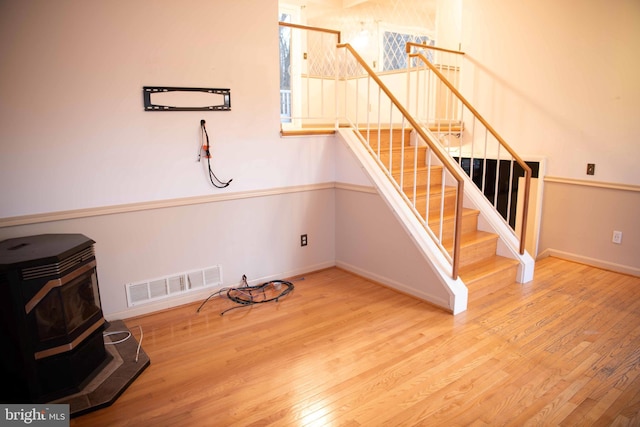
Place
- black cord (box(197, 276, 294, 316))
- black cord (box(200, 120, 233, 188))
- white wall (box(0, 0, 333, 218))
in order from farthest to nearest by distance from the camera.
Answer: black cord (box(197, 276, 294, 316)), black cord (box(200, 120, 233, 188)), white wall (box(0, 0, 333, 218))

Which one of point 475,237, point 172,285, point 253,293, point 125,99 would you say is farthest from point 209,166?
point 475,237

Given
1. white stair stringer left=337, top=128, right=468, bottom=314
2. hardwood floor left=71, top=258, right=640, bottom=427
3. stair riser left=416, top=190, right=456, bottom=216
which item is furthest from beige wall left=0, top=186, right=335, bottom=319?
stair riser left=416, top=190, right=456, bottom=216

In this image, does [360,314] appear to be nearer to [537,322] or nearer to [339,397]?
[339,397]

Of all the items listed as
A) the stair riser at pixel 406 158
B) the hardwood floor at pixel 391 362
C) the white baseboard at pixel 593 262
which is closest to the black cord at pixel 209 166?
the hardwood floor at pixel 391 362

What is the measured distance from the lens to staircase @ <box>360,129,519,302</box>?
342 cm

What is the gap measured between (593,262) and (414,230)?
2.04 m

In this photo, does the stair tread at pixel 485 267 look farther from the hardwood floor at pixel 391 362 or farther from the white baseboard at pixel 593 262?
the white baseboard at pixel 593 262

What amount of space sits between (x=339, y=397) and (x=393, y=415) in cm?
29

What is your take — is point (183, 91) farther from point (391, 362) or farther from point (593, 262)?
point (593, 262)

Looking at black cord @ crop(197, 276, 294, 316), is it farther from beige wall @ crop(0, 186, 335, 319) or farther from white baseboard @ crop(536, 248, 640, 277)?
white baseboard @ crop(536, 248, 640, 277)

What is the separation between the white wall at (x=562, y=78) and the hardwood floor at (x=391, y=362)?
4.15ft

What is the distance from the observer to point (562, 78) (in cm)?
403

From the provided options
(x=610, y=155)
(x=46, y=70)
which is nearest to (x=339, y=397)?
(x=46, y=70)

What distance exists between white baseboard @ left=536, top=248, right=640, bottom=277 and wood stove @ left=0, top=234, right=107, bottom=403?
13.5 ft
